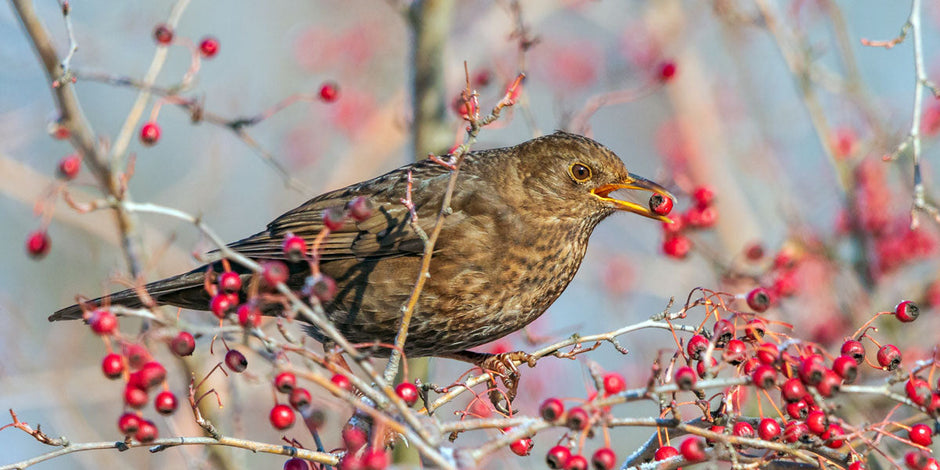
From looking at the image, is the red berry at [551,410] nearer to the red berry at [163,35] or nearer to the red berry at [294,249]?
the red berry at [294,249]

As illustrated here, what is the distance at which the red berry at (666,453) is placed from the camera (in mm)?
2914

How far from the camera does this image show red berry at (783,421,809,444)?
107 inches

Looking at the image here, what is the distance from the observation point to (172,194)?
8.22 meters

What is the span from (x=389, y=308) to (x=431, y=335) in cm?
26

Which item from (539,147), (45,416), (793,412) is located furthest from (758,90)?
(45,416)

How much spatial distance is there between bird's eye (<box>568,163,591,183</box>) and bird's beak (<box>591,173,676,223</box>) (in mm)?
82

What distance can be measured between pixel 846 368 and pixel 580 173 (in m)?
2.27

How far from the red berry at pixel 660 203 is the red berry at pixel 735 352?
1.41 meters

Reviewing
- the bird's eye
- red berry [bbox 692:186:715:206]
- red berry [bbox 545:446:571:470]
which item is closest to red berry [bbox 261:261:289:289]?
red berry [bbox 545:446:571:470]

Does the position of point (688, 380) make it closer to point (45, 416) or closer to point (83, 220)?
point (83, 220)

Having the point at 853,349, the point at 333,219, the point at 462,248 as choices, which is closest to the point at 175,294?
the point at 462,248

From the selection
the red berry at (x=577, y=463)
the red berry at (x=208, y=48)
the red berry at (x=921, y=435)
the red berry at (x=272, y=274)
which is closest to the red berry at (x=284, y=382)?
the red berry at (x=272, y=274)

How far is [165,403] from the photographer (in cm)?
276

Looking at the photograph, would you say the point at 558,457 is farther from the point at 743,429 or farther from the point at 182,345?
the point at 182,345
